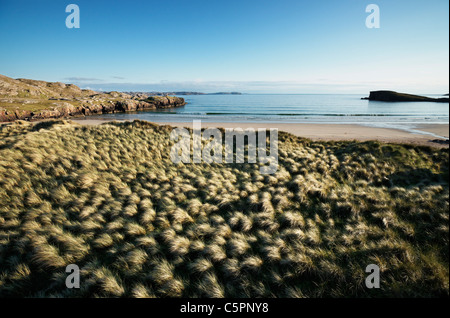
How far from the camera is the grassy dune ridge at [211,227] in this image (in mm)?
3941

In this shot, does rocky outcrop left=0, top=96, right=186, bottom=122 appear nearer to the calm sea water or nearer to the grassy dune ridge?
the calm sea water

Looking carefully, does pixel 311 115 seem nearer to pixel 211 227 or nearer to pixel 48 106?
pixel 211 227

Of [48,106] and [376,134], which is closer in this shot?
[376,134]

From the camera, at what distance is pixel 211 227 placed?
5914mm

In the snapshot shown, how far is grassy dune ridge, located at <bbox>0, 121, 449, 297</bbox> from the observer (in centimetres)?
394

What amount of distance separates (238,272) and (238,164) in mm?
8657

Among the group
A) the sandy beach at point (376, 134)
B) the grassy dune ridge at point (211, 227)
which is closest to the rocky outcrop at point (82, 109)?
the grassy dune ridge at point (211, 227)

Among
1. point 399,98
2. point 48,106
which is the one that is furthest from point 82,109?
point 399,98

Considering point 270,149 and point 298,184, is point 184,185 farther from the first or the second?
point 270,149

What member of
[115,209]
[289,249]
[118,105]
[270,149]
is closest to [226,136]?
[270,149]

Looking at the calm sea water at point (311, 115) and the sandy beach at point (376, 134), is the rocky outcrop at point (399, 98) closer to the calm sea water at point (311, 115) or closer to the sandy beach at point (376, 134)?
the calm sea water at point (311, 115)

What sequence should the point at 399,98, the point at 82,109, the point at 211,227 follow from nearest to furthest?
the point at 211,227 < the point at 82,109 < the point at 399,98

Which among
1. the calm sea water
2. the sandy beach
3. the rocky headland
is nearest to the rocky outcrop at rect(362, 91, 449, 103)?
the calm sea water

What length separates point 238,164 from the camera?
1259 centimetres
